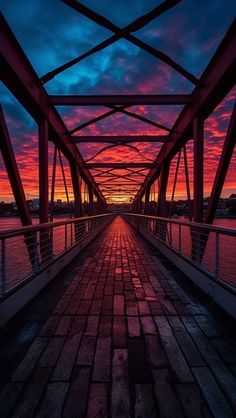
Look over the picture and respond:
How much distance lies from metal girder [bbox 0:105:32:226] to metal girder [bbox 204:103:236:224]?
157 inches

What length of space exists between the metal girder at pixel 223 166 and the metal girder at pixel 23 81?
4051 millimetres

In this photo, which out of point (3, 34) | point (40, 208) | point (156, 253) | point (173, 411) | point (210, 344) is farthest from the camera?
point (156, 253)

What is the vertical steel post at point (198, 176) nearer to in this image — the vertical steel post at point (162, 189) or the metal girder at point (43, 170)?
the metal girder at point (43, 170)

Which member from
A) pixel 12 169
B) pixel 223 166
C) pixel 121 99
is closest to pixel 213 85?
pixel 223 166

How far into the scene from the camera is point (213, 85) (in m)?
6.27

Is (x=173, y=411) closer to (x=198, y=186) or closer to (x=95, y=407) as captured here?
(x=95, y=407)

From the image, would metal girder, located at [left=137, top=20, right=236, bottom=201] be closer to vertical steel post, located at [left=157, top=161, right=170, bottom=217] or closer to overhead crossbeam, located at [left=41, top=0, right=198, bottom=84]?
overhead crossbeam, located at [left=41, top=0, right=198, bottom=84]

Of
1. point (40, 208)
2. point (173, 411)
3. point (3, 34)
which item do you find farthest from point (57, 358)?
point (40, 208)

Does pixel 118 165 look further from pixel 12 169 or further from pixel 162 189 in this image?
pixel 12 169

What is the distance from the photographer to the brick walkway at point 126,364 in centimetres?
213

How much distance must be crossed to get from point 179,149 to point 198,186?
182 inches

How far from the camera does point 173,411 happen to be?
2.07m

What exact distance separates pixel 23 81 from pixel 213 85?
13.2 feet

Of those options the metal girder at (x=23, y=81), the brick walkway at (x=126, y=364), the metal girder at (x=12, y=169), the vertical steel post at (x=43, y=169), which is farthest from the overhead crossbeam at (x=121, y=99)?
the brick walkway at (x=126, y=364)
